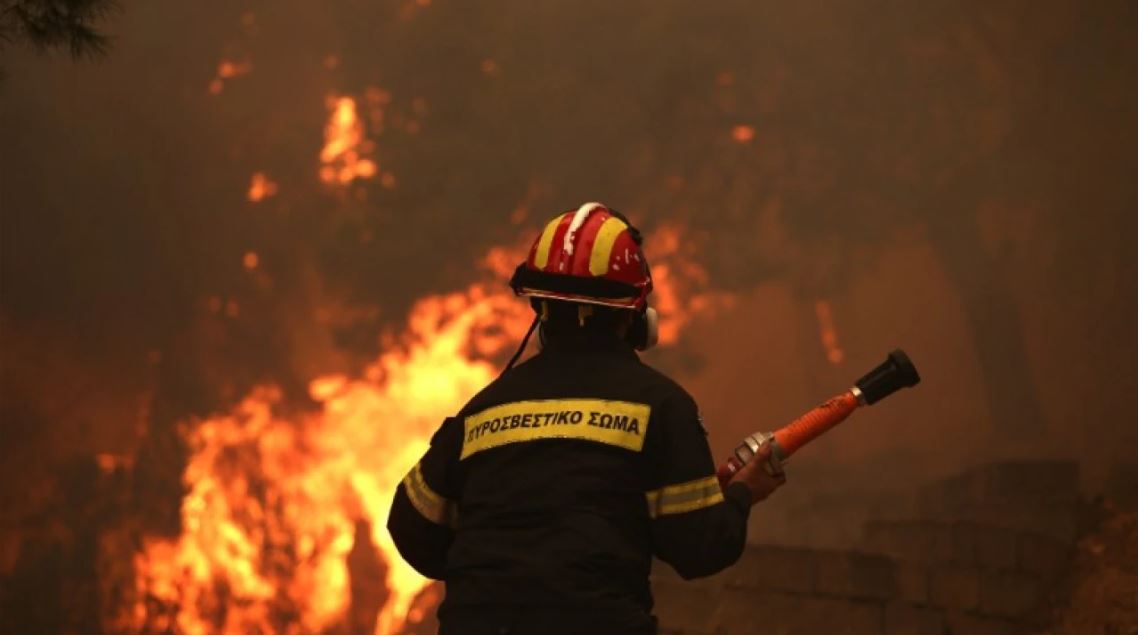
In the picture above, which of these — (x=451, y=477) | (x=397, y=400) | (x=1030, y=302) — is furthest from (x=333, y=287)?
(x=451, y=477)

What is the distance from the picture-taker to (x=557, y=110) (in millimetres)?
8648

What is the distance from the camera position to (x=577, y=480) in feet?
7.93

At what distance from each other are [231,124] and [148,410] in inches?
79.2

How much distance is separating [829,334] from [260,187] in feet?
12.8

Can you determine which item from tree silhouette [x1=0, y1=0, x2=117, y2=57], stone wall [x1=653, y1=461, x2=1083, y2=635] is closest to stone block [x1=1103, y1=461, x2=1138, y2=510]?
stone wall [x1=653, y1=461, x2=1083, y2=635]

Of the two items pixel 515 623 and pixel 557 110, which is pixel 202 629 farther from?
pixel 515 623

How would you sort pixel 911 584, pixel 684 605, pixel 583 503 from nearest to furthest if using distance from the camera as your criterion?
pixel 583 503 < pixel 911 584 < pixel 684 605

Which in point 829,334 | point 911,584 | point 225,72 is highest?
point 225,72

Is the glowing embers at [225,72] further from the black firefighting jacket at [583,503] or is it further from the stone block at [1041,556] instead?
the black firefighting jacket at [583,503]

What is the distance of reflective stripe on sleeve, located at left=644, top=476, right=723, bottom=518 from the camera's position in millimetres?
2439

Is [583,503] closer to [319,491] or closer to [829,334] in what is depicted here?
[829,334]

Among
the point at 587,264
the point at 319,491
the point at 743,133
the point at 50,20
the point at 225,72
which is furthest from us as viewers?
the point at 225,72

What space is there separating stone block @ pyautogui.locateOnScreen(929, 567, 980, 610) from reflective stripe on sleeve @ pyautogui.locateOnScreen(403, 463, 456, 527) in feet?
12.4

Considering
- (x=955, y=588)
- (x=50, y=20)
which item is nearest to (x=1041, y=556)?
(x=955, y=588)
